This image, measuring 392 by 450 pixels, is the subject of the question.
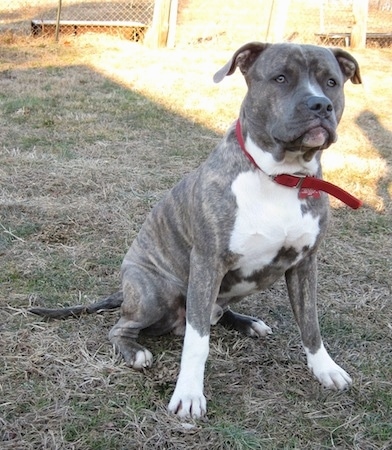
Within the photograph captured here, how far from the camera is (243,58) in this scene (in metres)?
2.68

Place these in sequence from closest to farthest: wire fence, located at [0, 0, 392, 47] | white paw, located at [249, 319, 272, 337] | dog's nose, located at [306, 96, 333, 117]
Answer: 1. dog's nose, located at [306, 96, 333, 117]
2. white paw, located at [249, 319, 272, 337]
3. wire fence, located at [0, 0, 392, 47]

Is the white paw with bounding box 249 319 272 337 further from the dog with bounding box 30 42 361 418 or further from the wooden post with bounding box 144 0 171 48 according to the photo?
the wooden post with bounding box 144 0 171 48

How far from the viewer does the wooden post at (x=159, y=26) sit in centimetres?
1043

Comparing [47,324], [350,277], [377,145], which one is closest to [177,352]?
[47,324]

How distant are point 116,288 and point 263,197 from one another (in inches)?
53.0

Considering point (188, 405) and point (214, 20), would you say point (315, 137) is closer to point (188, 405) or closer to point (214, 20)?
point (188, 405)

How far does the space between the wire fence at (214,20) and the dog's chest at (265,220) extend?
8.88m

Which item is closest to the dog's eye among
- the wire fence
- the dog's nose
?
the dog's nose

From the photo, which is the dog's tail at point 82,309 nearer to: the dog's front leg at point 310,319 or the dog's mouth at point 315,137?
the dog's front leg at point 310,319

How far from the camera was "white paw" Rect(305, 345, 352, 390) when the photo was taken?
9.11ft

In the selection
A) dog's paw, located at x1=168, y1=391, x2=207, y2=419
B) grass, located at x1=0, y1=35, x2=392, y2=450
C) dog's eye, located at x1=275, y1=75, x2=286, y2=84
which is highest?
dog's eye, located at x1=275, y1=75, x2=286, y2=84

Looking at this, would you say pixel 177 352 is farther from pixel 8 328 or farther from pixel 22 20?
pixel 22 20

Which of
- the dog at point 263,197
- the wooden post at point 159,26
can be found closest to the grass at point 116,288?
the dog at point 263,197

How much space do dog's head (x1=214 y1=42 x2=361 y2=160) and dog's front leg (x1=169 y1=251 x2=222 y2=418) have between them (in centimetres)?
55
